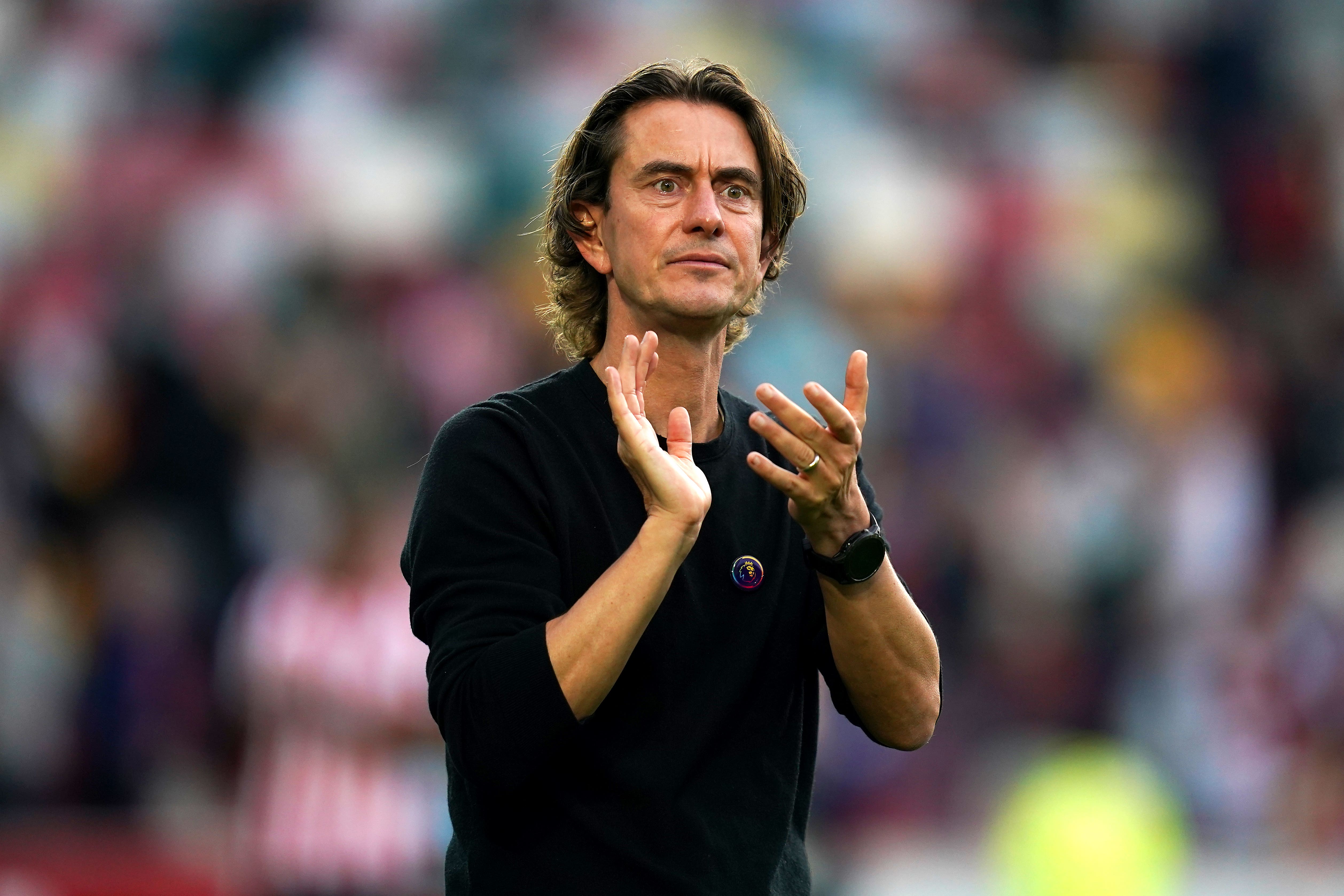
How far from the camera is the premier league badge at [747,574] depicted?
8.26 ft

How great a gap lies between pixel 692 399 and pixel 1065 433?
625cm

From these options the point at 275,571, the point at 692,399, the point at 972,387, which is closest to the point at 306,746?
the point at 275,571

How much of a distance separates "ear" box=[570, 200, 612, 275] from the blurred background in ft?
9.28

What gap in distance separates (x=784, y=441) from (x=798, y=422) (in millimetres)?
33

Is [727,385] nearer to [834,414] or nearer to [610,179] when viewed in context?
[610,179]

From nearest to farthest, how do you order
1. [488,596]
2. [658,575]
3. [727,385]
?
[658,575] → [488,596] → [727,385]

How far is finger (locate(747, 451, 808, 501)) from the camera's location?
7.40 ft

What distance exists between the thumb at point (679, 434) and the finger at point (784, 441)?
4.0 inches

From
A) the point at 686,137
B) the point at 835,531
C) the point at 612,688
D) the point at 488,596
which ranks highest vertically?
the point at 686,137

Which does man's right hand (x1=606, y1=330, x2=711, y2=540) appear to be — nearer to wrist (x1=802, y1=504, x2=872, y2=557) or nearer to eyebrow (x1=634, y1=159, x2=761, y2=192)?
wrist (x1=802, y1=504, x2=872, y2=557)

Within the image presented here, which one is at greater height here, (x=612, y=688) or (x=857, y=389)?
(x=857, y=389)

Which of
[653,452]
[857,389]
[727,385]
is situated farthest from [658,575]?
[727,385]

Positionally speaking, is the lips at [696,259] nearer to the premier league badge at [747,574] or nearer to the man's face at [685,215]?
the man's face at [685,215]

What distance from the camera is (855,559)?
2.38 m
